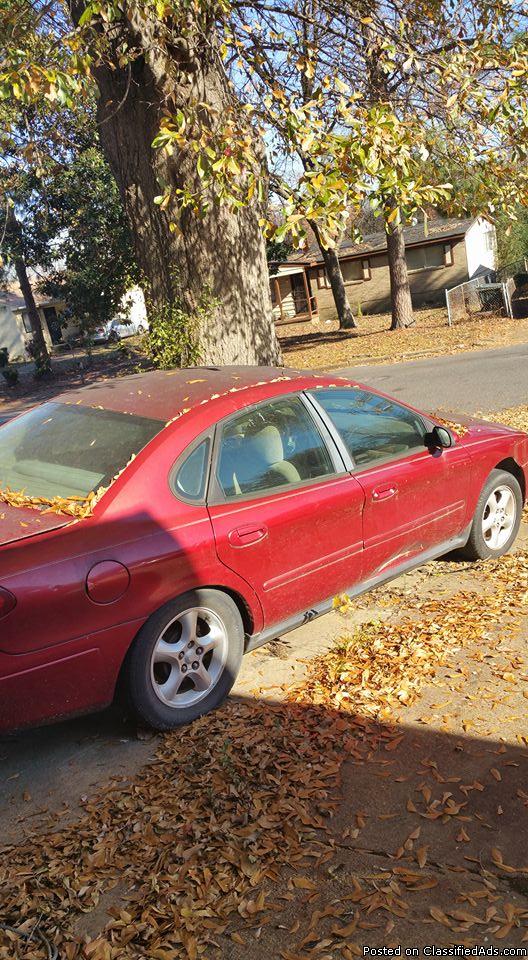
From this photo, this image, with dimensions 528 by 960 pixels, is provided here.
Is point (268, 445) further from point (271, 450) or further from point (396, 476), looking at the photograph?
point (396, 476)

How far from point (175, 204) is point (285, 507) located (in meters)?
4.16

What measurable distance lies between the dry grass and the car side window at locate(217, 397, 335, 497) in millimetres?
17352

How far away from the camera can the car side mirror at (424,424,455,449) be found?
16.9 ft

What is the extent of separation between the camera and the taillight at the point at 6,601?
317 centimetres

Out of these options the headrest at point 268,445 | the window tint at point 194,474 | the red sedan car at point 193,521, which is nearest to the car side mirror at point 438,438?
the red sedan car at point 193,521

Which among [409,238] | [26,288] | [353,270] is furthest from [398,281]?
[26,288]

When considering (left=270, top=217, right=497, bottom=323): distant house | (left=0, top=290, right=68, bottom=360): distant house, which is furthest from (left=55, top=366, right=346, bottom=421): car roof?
(left=0, top=290, right=68, bottom=360): distant house

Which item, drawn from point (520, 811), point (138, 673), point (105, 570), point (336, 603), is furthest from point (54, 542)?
point (520, 811)

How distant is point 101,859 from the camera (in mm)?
2924

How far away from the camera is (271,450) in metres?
4.34

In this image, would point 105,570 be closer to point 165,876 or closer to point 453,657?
point 165,876

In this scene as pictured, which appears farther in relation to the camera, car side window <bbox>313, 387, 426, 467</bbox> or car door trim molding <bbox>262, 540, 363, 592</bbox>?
car side window <bbox>313, 387, 426, 467</bbox>

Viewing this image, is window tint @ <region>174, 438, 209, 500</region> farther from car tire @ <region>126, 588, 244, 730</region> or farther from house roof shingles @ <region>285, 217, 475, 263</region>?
house roof shingles @ <region>285, 217, 475, 263</region>

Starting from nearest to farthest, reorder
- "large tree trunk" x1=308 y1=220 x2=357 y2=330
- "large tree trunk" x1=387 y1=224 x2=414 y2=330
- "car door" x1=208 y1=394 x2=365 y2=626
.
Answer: "car door" x1=208 y1=394 x2=365 y2=626 < "large tree trunk" x1=387 y1=224 x2=414 y2=330 < "large tree trunk" x1=308 y1=220 x2=357 y2=330
